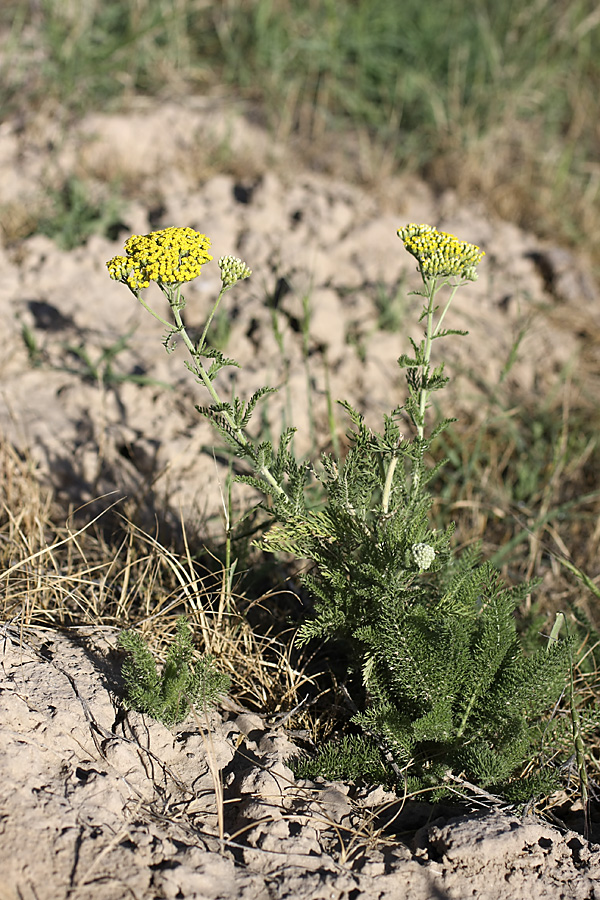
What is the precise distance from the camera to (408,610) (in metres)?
1.91

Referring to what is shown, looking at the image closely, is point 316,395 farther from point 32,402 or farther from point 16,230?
point 16,230

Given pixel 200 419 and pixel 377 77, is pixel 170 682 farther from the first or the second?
pixel 377 77

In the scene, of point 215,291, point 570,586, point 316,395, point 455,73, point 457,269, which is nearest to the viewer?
point 457,269

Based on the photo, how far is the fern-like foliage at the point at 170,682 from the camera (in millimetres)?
1865

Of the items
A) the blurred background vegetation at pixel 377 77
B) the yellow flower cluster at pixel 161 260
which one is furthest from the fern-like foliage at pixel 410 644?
the blurred background vegetation at pixel 377 77

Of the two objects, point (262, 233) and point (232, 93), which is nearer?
point (262, 233)

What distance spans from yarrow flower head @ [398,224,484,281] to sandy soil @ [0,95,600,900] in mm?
925

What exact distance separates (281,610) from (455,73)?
12.4 ft

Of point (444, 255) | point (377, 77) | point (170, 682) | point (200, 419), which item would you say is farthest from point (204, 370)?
point (377, 77)

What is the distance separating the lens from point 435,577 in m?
2.17

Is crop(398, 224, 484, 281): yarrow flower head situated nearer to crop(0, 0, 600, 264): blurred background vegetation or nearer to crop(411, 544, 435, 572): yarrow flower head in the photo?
crop(411, 544, 435, 572): yarrow flower head

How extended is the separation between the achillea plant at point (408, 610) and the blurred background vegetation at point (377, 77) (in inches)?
121

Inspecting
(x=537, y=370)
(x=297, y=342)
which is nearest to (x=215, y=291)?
(x=297, y=342)

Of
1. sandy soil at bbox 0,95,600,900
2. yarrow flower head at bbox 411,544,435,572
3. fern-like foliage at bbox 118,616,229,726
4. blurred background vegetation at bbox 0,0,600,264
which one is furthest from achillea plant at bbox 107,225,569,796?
blurred background vegetation at bbox 0,0,600,264
